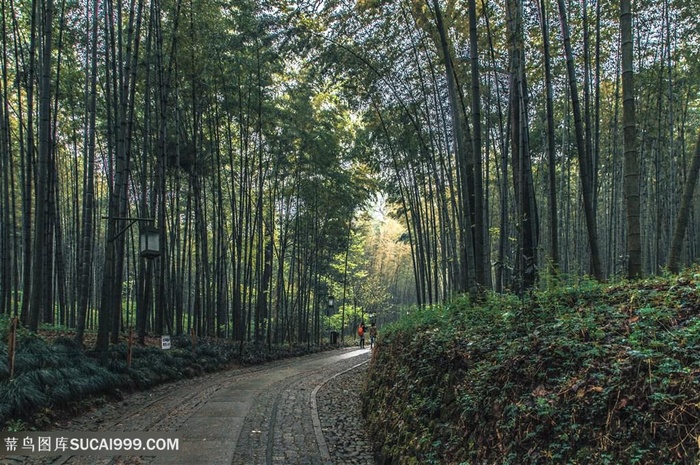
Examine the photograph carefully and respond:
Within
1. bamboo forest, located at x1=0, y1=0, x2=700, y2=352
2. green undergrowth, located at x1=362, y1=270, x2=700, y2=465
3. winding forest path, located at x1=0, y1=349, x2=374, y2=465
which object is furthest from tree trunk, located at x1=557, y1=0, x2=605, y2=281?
winding forest path, located at x1=0, y1=349, x2=374, y2=465

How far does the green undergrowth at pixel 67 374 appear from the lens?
180 inches

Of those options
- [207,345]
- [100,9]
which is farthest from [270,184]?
[100,9]

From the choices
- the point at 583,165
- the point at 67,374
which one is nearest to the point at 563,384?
the point at 583,165

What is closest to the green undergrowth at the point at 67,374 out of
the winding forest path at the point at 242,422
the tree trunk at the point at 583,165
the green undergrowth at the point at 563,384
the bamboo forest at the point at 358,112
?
the winding forest path at the point at 242,422

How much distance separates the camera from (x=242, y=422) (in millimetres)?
5062

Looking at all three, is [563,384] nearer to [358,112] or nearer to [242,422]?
[242,422]

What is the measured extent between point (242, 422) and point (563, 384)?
3.89m

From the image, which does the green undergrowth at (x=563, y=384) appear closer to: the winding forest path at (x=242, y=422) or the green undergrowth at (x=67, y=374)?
the winding forest path at (x=242, y=422)

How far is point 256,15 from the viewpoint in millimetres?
9305

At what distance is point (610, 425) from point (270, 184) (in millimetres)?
Result: 14545

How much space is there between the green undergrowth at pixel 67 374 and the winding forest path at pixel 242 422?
0.25 metres

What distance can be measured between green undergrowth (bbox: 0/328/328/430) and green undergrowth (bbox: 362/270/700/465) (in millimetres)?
3670

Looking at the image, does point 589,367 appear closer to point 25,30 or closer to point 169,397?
point 169,397

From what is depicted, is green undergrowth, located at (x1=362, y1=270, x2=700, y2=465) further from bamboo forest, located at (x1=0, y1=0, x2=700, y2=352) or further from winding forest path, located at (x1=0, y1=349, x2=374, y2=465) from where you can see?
bamboo forest, located at (x1=0, y1=0, x2=700, y2=352)
